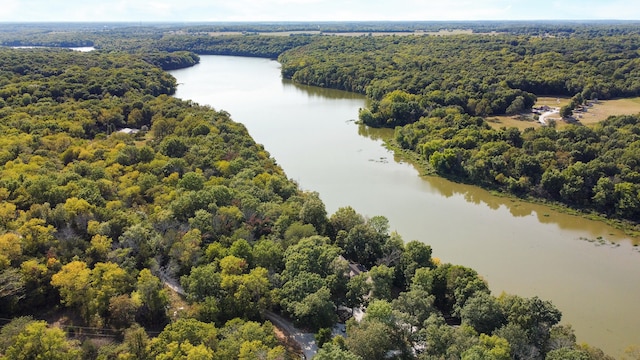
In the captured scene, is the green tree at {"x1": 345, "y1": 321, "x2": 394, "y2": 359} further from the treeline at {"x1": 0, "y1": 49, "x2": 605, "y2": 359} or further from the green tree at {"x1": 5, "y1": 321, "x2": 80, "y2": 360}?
the green tree at {"x1": 5, "y1": 321, "x2": 80, "y2": 360}

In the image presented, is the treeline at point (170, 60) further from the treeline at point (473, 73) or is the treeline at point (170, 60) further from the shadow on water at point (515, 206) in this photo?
the shadow on water at point (515, 206)

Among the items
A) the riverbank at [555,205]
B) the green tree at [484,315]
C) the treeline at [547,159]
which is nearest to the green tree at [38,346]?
the green tree at [484,315]

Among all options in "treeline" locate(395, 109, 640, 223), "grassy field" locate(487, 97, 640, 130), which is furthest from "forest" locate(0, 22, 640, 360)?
"grassy field" locate(487, 97, 640, 130)

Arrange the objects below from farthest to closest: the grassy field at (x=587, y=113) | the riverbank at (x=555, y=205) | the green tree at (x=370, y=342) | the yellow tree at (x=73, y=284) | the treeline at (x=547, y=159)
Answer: the grassy field at (x=587, y=113) → the treeline at (x=547, y=159) → the riverbank at (x=555, y=205) → the yellow tree at (x=73, y=284) → the green tree at (x=370, y=342)

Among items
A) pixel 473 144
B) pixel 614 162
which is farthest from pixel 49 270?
pixel 614 162

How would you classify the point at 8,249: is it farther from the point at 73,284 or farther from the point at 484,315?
the point at 484,315

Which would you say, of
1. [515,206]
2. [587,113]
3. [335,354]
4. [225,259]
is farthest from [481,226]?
[587,113]
